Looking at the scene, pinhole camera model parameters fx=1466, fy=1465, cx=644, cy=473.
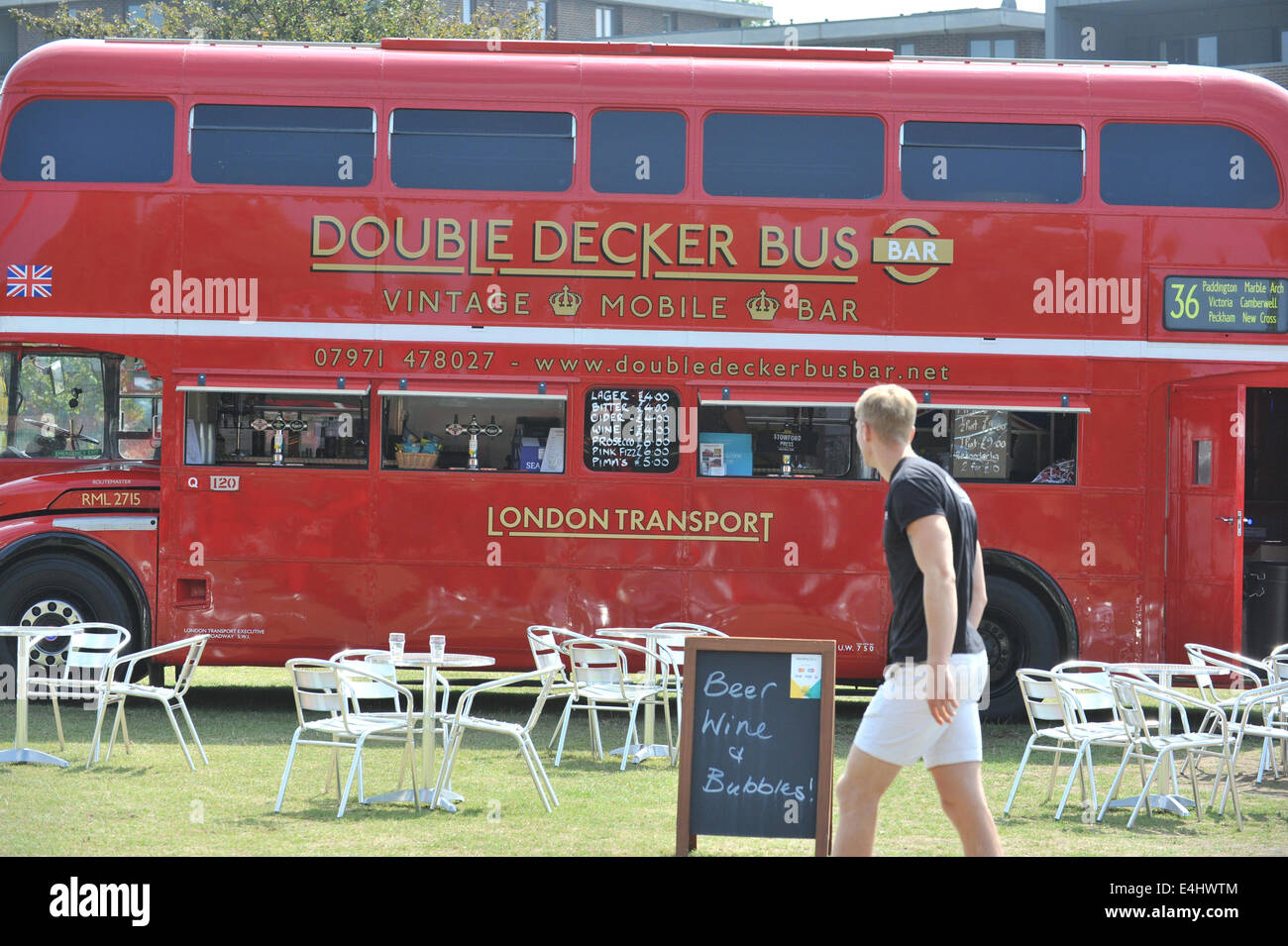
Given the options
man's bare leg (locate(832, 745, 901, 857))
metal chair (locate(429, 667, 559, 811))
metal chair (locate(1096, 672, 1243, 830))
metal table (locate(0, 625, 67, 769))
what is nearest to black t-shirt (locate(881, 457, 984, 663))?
man's bare leg (locate(832, 745, 901, 857))

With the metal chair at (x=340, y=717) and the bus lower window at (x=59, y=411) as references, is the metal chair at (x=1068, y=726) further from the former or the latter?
the bus lower window at (x=59, y=411)

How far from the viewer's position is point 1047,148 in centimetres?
1055

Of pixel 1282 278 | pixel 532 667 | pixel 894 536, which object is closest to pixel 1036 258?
pixel 1282 278

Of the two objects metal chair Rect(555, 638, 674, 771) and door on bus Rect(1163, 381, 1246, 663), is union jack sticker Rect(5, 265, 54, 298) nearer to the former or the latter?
metal chair Rect(555, 638, 674, 771)

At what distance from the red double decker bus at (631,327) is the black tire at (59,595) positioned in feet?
0.09

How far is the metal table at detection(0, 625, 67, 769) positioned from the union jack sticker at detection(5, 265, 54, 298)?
3032 millimetres

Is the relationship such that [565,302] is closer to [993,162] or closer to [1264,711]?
[993,162]

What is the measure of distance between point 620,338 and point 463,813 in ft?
14.1

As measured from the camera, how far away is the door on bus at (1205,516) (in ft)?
34.3

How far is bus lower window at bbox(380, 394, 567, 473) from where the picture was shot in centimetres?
1070

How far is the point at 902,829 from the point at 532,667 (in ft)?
14.3

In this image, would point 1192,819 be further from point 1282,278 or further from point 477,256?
point 477,256

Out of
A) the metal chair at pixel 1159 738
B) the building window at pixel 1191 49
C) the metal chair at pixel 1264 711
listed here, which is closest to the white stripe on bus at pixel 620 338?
the metal chair at pixel 1264 711

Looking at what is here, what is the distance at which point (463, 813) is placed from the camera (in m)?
7.38
